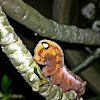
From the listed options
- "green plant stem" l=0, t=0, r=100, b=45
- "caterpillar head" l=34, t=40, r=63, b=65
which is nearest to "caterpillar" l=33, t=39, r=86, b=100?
"caterpillar head" l=34, t=40, r=63, b=65

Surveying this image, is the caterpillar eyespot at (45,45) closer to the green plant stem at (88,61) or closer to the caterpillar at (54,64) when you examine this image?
the caterpillar at (54,64)

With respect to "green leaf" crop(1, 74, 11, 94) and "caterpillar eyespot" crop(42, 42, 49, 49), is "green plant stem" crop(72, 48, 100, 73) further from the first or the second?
"caterpillar eyespot" crop(42, 42, 49, 49)

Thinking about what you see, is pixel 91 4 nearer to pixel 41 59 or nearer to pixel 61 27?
pixel 61 27

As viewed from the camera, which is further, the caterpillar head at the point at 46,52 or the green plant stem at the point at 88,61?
the green plant stem at the point at 88,61

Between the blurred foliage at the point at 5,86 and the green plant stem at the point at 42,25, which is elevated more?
the green plant stem at the point at 42,25

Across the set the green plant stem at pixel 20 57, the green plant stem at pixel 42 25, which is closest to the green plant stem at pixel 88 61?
the green plant stem at pixel 42 25

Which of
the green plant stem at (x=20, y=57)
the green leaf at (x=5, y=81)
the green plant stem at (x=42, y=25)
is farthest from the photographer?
the green leaf at (x=5, y=81)
